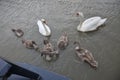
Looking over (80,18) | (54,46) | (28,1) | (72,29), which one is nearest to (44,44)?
(54,46)

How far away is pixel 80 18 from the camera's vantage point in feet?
10.9

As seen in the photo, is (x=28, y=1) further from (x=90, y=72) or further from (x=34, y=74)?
(x=34, y=74)

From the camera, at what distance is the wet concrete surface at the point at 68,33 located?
265cm

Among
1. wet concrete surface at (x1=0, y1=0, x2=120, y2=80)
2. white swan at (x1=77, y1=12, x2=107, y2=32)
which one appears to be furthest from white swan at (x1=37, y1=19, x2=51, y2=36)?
white swan at (x1=77, y1=12, x2=107, y2=32)

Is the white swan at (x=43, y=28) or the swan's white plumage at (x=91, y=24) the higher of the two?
the white swan at (x=43, y=28)

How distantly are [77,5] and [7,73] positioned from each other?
2.42 m

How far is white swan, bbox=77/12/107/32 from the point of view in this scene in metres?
3.11

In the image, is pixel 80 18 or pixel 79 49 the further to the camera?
pixel 80 18

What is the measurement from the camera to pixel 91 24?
314cm

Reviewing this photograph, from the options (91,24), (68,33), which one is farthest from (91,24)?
(68,33)

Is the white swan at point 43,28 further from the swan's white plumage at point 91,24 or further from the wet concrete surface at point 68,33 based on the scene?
the swan's white plumage at point 91,24

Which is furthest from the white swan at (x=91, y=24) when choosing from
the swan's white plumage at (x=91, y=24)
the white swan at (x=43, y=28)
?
the white swan at (x=43, y=28)

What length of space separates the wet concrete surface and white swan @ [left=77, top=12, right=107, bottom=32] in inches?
2.4

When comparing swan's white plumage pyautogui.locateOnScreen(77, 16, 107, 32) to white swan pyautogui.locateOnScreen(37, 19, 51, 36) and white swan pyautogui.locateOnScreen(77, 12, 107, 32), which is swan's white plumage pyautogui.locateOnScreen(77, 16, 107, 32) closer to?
white swan pyautogui.locateOnScreen(77, 12, 107, 32)
